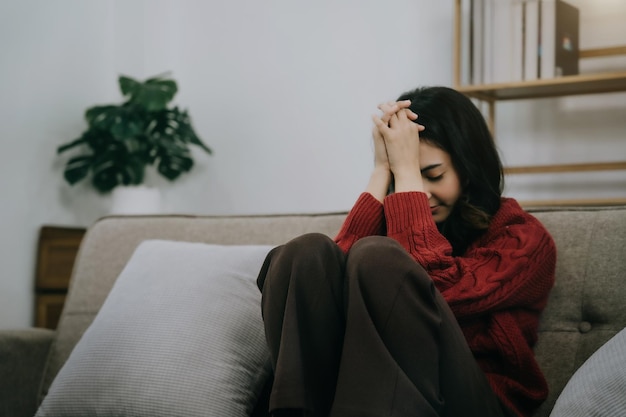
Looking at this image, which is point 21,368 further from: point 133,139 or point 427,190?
point 133,139

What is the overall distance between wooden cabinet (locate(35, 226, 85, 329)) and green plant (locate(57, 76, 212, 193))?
0.71ft

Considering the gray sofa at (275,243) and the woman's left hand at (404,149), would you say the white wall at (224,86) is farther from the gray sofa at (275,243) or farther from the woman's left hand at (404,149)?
the woman's left hand at (404,149)

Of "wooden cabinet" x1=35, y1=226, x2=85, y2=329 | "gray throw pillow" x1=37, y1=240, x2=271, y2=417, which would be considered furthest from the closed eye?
"wooden cabinet" x1=35, y1=226, x2=85, y2=329

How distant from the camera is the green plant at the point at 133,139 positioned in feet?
9.75

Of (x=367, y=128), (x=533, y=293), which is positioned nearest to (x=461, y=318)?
(x=533, y=293)

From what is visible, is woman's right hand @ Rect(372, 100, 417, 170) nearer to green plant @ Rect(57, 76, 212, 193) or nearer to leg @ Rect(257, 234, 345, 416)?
leg @ Rect(257, 234, 345, 416)

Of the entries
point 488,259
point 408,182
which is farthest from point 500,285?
point 408,182

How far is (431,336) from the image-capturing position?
115cm

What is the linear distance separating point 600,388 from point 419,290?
0.91 feet

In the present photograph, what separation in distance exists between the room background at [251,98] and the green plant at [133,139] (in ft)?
0.43

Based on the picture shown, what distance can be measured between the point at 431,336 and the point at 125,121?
6.77 ft

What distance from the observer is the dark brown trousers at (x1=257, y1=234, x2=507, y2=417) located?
1104mm

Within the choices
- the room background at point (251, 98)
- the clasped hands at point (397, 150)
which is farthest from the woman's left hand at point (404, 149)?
the room background at point (251, 98)

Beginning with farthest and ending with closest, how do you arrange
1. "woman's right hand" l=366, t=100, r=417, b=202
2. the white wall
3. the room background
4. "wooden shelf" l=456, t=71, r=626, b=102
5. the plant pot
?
the plant pot → the white wall → the room background → "wooden shelf" l=456, t=71, r=626, b=102 → "woman's right hand" l=366, t=100, r=417, b=202
